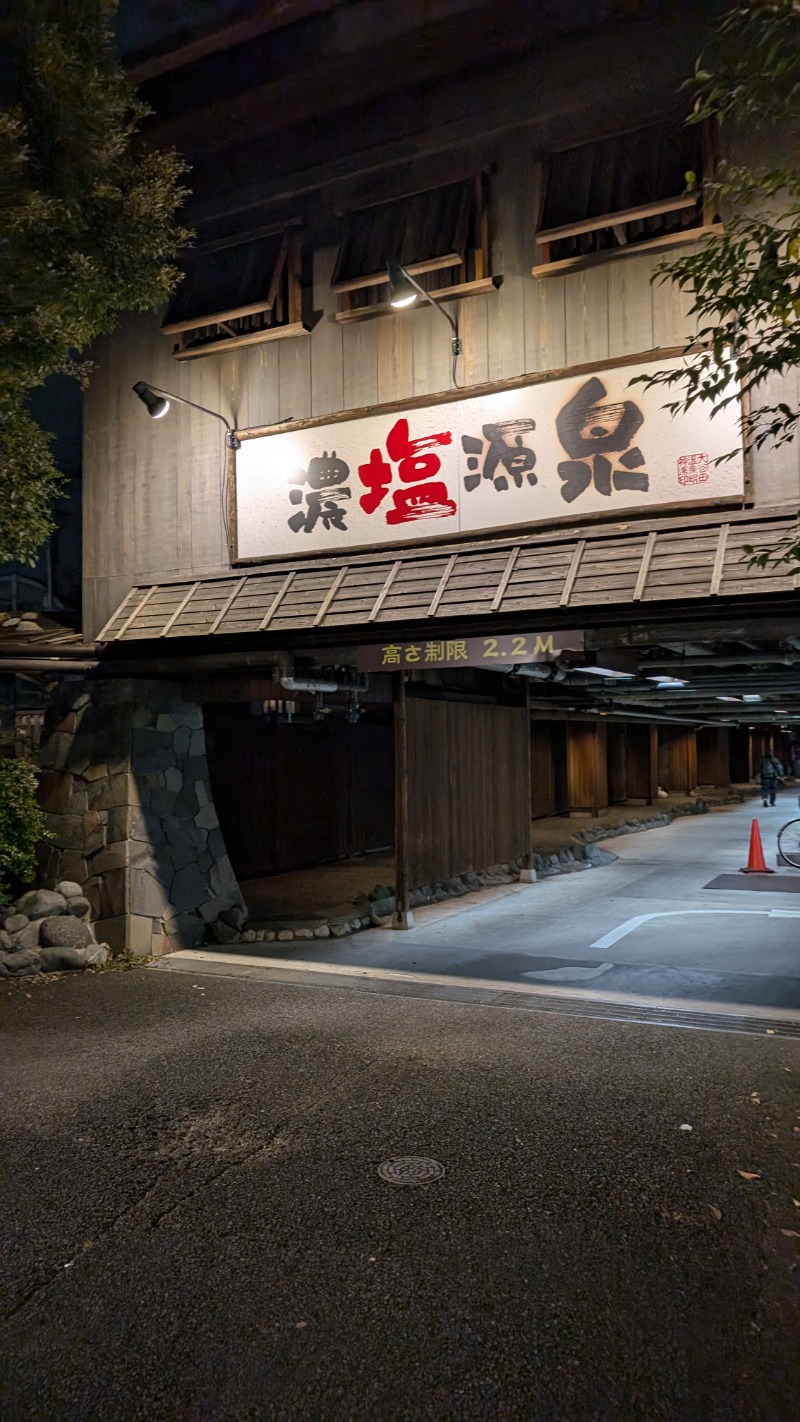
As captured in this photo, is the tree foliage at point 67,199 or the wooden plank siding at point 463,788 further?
the wooden plank siding at point 463,788

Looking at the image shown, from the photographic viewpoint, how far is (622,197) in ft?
28.3

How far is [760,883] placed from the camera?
14945mm

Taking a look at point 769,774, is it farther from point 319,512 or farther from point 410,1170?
point 410,1170

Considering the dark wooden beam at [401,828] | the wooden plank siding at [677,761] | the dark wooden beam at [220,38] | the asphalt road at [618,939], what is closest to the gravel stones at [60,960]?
the asphalt road at [618,939]

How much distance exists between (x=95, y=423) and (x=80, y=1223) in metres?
9.62

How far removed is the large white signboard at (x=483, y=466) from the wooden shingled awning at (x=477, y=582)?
262 mm

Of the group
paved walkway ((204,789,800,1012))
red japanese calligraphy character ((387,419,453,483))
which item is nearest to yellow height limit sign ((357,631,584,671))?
red japanese calligraphy character ((387,419,453,483))

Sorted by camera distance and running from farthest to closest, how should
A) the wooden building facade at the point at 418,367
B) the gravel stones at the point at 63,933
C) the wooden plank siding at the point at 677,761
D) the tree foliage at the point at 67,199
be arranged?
the wooden plank siding at the point at 677,761
the gravel stones at the point at 63,933
the wooden building facade at the point at 418,367
the tree foliage at the point at 67,199

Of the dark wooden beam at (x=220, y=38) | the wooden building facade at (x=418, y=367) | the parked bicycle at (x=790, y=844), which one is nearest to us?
the wooden building facade at (x=418, y=367)

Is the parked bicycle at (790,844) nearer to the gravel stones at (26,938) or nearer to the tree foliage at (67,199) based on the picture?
the gravel stones at (26,938)

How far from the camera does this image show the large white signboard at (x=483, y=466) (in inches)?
319

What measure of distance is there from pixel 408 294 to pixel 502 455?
181 cm

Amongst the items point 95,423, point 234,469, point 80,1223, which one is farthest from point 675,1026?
point 95,423

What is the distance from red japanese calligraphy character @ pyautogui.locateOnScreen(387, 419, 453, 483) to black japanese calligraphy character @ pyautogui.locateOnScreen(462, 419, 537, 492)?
322 mm
